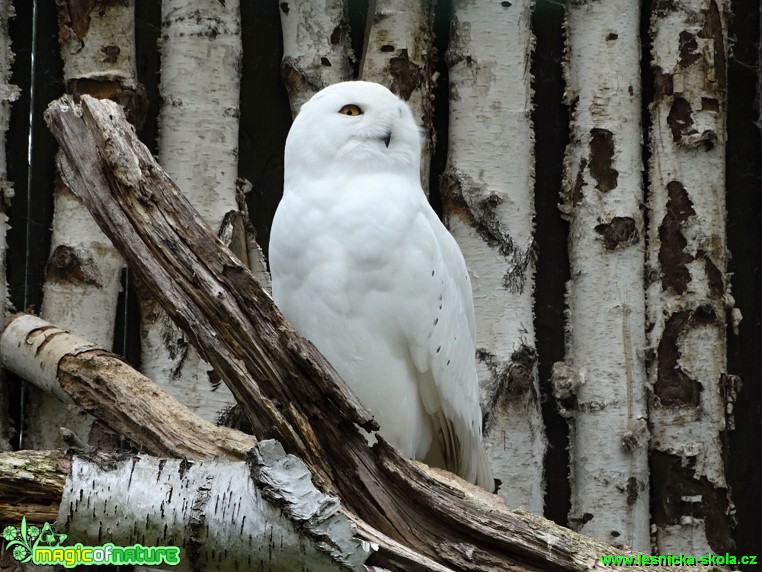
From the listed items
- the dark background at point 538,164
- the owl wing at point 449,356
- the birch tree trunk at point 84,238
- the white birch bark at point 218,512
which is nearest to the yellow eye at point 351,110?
the owl wing at point 449,356

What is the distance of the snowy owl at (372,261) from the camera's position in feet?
6.20

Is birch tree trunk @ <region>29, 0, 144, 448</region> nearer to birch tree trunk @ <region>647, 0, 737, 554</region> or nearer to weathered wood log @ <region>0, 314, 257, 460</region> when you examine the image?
weathered wood log @ <region>0, 314, 257, 460</region>

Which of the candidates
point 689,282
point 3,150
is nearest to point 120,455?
point 3,150

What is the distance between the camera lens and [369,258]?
1879mm

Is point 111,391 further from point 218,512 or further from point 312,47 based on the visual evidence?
point 312,47

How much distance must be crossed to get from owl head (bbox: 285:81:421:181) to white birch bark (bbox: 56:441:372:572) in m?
0.78

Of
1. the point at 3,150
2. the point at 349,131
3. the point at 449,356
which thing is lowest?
the point at 449,356

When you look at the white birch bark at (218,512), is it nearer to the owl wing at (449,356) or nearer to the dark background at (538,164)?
the owl wing at (449,356)

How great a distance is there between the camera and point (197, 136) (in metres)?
2.43

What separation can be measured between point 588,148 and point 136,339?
132cm

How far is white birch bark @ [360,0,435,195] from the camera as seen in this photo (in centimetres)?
243

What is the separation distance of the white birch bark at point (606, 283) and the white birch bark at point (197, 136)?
917mm

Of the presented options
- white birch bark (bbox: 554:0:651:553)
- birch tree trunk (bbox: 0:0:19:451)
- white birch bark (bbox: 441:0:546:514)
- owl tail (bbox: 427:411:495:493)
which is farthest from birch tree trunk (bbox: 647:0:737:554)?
birch tree trunk (bbox: 0:0:19:451)

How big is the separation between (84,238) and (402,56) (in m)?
0.97
